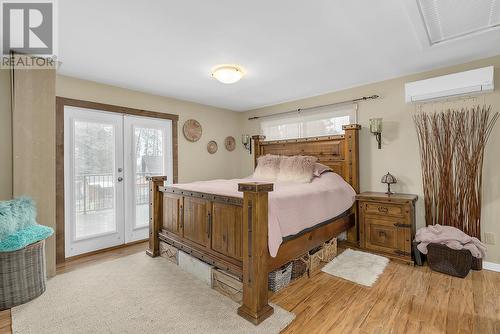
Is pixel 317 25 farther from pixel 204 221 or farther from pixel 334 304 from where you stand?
pixel 334 304

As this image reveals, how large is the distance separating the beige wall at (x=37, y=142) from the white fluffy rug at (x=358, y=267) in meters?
3.01

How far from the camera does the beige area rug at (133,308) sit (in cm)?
175

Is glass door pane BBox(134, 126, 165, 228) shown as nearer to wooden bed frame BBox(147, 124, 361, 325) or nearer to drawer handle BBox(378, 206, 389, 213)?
wooden bed frame BBox(147, 124, 361, 325)

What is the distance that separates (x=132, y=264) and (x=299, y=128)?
324cm

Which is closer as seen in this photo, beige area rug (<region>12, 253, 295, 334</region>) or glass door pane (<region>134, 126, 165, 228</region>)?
beige area rug (<region>12, 253, 295, 334</region>)

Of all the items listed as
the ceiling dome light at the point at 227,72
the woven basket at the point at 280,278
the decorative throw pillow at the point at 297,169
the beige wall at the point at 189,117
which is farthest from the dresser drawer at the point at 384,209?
the beige wall at the point at 189,117

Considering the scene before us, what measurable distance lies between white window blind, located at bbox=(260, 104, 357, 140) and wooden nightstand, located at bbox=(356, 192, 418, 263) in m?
1.24

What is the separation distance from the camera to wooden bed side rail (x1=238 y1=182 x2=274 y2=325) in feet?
5.97

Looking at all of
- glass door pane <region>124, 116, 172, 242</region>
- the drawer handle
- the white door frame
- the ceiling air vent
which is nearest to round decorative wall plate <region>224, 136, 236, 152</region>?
glass door pane <region>124, 116, 172, 242</region>

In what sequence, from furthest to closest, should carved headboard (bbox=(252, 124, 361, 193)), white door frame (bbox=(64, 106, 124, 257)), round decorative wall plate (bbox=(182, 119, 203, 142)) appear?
round decorative wall plate (bbox=(182, 119, 203, 142))
carved headboard (bbox=(252, 124, 361, 193))
white door frame (bbox=(64, 106, 124, 257))

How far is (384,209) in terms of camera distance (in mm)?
2953

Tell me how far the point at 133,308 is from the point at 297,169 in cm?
245

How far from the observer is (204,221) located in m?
2.44

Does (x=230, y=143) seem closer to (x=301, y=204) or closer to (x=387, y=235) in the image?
(x=301, y=204)
